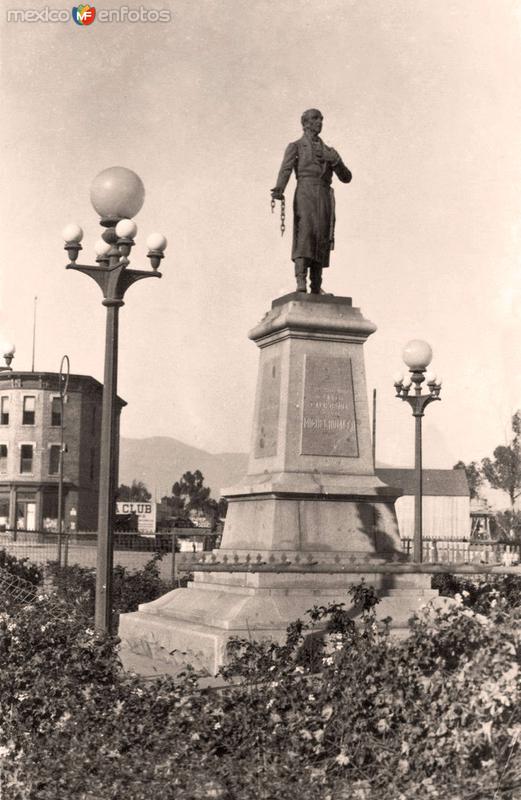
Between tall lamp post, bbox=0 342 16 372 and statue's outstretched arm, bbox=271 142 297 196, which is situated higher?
statue's outstretched arm, bbox=271 142 297 196

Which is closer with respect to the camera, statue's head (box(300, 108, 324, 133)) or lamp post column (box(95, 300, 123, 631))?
lamp post column (box(95, 300, 123, 631))

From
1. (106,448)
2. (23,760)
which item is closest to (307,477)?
(106,448)

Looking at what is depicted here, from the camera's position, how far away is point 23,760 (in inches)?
239

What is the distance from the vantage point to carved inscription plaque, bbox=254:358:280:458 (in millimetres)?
12672

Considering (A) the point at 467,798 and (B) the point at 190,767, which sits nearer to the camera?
(A) the point at 467,798

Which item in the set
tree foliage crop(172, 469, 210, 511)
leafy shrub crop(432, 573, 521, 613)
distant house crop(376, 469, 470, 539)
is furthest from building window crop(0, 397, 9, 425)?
tree foliage crop(172, 469, 210, 511)

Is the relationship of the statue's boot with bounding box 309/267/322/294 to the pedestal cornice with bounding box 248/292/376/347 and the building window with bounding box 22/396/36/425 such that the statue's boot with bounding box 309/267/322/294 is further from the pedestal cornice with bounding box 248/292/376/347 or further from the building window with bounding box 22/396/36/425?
the building window with bounding box 22/396/36/425

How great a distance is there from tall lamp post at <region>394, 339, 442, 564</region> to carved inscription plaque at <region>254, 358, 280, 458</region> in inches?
216

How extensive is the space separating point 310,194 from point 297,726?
26.5ft

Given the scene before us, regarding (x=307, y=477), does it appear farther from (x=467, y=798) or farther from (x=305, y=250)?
(x=467, y=798)

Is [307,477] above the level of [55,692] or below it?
above

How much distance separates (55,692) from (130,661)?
14.4 ft

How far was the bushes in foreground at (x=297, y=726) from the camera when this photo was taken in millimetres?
5352

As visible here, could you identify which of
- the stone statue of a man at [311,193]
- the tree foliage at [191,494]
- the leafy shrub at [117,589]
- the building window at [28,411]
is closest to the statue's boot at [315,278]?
the stone statue of a man at [311,193]
